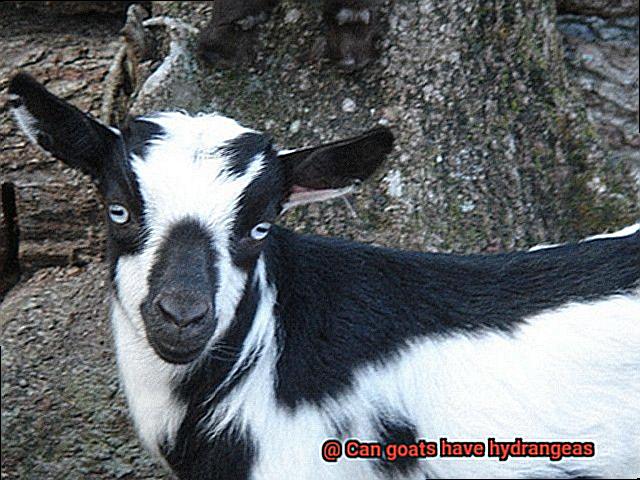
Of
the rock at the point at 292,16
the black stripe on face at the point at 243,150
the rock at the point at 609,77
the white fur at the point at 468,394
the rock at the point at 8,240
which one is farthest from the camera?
the rock at the point at 609,77

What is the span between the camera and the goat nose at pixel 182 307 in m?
3.30

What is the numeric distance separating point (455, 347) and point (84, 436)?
1.90 meters

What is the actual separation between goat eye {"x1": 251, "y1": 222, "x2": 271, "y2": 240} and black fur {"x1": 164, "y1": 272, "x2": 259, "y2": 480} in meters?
0.15

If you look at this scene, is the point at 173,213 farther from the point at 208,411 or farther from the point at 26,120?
the point at 208,411

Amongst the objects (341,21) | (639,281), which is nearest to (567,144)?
(341,21)

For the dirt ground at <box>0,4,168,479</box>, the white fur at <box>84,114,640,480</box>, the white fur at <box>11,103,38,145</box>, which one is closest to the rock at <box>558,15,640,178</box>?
the dirt ground at <box>0,4,168,479</box>

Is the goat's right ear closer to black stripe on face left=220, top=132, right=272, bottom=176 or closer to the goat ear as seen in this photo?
black stripe on face left=220, top=132, right=272, bottom=176

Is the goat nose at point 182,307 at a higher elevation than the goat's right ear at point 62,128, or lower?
lower

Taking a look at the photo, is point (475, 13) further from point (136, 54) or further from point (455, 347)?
point (455, 347)

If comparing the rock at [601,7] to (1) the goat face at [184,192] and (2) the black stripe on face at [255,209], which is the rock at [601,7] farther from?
(2) the black stripe on face at [255,209]

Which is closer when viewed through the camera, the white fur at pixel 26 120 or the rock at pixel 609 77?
the white fur at pixel 26 120

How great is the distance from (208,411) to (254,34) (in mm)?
2257

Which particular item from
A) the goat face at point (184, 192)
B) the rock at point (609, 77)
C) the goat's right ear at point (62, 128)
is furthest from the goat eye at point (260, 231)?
the rock at point (609, 77)

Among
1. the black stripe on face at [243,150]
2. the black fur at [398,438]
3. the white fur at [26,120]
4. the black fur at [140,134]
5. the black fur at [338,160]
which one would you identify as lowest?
the black fur at [398,438]
